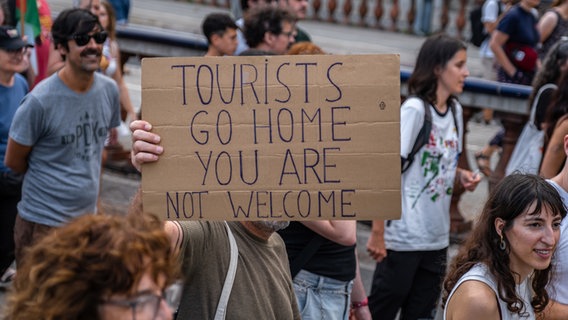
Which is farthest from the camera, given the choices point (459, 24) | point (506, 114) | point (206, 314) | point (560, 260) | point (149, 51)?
point (459, 24)

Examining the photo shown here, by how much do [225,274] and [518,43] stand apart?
21.5 ft

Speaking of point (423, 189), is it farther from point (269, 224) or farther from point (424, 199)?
point (269, 224)

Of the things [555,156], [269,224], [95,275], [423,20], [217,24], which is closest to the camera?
[95,275]

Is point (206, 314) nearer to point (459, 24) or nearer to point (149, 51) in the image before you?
point (149, 51)

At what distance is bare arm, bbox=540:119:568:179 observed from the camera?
534 cm

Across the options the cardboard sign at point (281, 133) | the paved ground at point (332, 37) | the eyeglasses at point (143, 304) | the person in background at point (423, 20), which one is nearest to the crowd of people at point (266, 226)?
the eyeglasses at point (143, 304)

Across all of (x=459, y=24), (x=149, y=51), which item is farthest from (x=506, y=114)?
(x=459, y=24)

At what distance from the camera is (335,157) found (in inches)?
139

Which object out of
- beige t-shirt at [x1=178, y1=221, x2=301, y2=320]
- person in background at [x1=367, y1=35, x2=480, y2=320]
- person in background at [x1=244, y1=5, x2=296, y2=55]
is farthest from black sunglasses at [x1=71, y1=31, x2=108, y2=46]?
beige t-shirt at [x1=178, y1=221, x2=301, y2=320]

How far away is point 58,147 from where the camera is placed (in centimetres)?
564

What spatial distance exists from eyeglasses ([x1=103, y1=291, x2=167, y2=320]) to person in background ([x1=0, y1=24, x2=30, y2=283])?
3880 mm

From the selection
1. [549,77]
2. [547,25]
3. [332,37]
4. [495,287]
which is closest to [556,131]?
[549,77]

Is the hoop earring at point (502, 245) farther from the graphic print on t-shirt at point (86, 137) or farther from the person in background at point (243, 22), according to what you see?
the person in background at point (243, 22)

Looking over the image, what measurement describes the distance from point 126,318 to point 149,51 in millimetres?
7361
